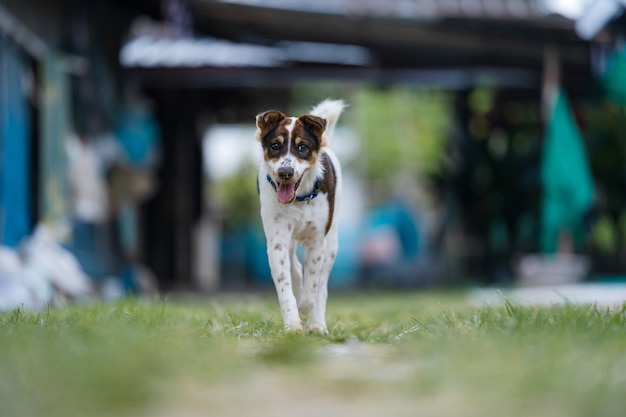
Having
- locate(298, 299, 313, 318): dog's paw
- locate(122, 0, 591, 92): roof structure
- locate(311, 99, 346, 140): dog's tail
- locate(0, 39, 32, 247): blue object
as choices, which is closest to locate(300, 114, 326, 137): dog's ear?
locate(311, 99, 346, 140): dog's tail

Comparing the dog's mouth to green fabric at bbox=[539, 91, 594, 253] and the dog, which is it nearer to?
the dog

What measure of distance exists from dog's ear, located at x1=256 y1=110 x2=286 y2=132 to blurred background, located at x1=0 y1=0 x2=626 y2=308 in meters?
3.93

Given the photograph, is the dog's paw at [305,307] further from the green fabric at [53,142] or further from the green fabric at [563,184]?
the green fabric at [563,184]

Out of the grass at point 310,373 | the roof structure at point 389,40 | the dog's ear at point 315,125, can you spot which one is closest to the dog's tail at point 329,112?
the dog's ear at point 315,125

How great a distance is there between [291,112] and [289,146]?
44.3ft

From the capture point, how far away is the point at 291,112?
18016mm

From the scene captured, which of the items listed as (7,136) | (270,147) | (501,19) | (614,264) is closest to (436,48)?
(501,19)

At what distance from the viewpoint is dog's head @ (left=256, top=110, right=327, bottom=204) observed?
455 cm

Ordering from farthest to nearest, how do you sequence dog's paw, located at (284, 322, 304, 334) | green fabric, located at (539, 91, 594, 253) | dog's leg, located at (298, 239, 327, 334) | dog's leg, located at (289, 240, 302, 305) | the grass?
green fabric, located at (539, 91, 594, 253)
dog's leg, located at (289, 240, 302, 305)
dog's leg, located at (298, 239, 327, 334)
dog's paw, located at (284, 322, 304, 334)
the grass

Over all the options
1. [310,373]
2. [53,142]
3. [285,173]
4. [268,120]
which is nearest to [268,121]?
[268,120]

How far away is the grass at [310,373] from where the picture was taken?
2.57 metres

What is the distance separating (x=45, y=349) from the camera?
334 centimetres

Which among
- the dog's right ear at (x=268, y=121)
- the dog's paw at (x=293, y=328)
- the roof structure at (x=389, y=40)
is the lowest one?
the dog's paw at (x=293, y=328)

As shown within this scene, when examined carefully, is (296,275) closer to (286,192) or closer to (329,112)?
(286,192)
